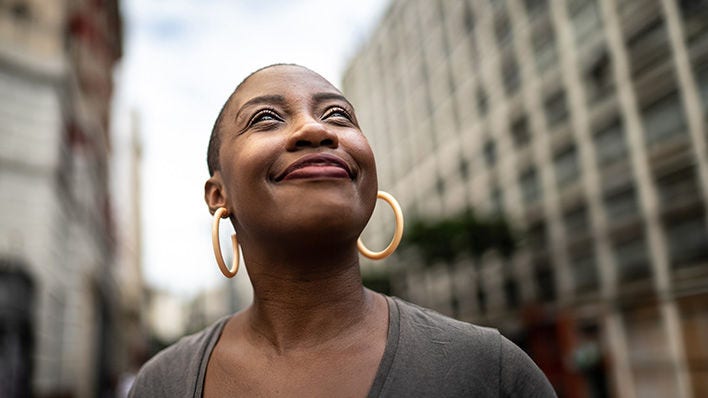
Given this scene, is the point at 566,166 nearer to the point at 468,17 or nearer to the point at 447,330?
the point at 468,17

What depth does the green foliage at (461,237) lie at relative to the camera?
26531 mm

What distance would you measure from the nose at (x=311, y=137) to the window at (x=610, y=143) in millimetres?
23647

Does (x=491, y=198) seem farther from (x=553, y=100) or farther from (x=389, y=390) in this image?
(x=389, y=390)

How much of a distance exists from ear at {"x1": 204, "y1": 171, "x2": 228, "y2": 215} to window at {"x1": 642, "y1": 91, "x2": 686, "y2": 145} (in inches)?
863

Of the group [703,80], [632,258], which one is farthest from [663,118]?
[632,258]

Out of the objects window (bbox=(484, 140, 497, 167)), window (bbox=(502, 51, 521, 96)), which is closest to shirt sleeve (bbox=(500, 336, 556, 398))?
window (bbox=(502, 51, 521, 96))

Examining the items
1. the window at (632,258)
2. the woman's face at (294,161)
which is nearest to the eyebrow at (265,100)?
the woman's face at (294,161)

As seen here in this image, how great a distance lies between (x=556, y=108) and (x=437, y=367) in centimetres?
2683

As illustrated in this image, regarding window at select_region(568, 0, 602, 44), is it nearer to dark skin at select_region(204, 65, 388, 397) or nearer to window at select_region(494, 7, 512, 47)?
window at select_region(494, 7, 512, 47)

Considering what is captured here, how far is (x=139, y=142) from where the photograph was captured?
3460 inches

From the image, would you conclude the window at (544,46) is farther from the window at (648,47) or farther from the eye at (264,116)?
the eye at (264,116)

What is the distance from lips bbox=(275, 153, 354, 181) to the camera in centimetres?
140

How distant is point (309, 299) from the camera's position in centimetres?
151

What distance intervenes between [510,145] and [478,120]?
3376 mm
